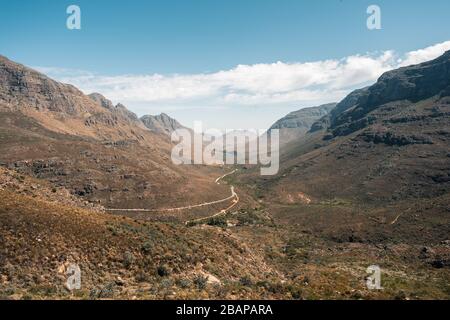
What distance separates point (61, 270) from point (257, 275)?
21555mm

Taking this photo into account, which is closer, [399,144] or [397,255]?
[397,255]

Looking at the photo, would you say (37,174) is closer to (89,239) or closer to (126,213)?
(126,213)

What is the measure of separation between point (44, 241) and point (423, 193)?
357 ft

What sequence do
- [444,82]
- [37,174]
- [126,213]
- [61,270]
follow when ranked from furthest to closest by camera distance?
[444,82] < [37,174] < [126,213] < [61,270]

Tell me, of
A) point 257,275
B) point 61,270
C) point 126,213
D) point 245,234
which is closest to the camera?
point 61,270

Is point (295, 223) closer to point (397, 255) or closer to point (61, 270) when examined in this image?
point (397, 255)

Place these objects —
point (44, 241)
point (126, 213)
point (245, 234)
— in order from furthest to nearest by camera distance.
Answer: point (126, 213) < point (245, 234) < point (44, 241)

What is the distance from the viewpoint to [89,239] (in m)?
33.9

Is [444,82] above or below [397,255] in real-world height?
above

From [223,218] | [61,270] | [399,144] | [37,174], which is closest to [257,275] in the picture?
[61,270]

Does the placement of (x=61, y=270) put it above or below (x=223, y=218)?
above

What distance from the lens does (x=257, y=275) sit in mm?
42344
